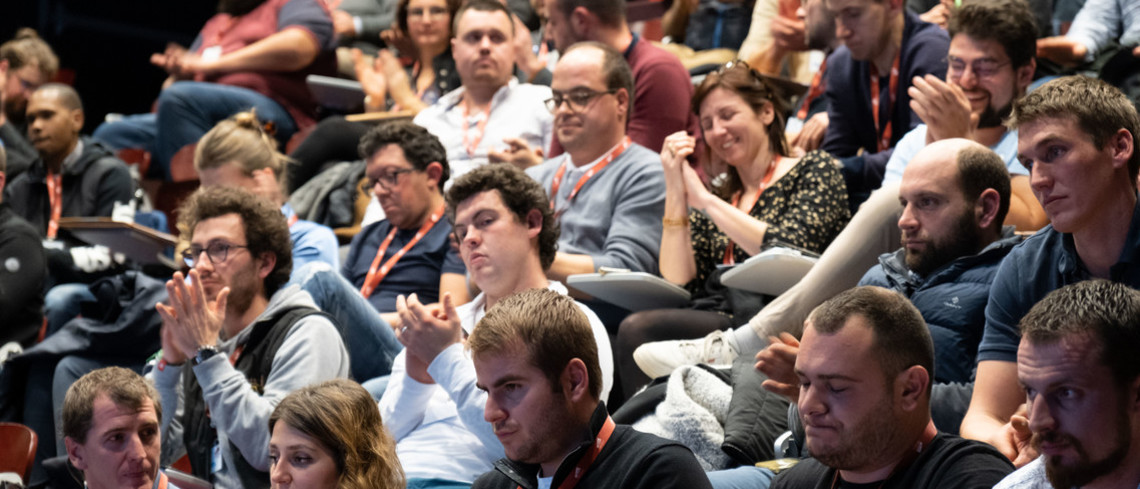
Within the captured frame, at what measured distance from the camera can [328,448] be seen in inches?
102

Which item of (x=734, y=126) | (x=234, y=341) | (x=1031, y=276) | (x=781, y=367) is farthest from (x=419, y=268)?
(x=1031, y=276)

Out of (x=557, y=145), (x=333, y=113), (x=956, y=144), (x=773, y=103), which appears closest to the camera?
(x=956, y=144)

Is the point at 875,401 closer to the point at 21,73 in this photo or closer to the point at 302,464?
the point at 302,464

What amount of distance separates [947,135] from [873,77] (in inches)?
35.7

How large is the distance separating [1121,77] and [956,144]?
1.57m

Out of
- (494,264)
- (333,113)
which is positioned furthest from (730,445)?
(333,113)

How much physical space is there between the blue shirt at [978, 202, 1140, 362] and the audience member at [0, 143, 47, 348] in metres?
3.43

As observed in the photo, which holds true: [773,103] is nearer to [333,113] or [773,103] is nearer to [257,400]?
[257,400]

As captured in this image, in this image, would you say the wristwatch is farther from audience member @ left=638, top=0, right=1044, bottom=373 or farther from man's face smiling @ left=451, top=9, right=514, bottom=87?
man's face smiling @ left=451, top=9, right=514, bottom=87

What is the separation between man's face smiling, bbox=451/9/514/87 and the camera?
4945 mm

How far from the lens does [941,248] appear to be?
9.61ft

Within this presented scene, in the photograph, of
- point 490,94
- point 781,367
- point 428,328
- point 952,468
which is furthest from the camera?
point 490,94

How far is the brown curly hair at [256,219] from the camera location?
3.46m

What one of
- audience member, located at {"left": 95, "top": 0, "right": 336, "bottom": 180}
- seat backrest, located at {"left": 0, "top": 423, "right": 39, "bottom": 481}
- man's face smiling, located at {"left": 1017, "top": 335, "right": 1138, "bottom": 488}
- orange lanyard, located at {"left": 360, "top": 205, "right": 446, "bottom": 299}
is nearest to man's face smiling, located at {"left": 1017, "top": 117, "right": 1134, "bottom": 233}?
man's face smiling, located at {"left": 1017, "top": 335, "right": 1138, "bottom": 488}
